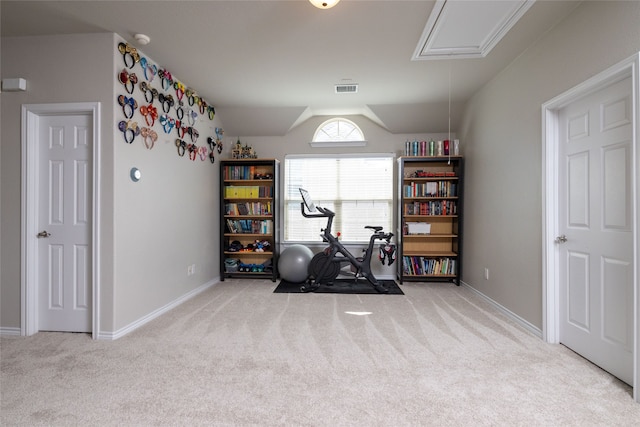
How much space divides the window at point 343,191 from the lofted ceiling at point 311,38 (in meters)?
1.09

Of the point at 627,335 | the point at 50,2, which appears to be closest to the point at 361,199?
the point at 627,335

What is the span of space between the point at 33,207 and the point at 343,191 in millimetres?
3786

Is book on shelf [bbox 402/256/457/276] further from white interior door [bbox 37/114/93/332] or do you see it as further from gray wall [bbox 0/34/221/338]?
white interior door [bbox 37/114/93/332]

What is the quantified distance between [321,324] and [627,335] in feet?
7.30

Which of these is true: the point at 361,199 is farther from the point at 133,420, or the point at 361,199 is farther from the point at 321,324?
the point at 133,420

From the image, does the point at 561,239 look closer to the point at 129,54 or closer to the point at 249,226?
the point at 249,226

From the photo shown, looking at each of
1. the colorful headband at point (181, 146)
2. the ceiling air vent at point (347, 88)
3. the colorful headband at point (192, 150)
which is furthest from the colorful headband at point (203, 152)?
the ceiling air vent at point (347, 88)

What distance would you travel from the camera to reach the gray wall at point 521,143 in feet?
6.44

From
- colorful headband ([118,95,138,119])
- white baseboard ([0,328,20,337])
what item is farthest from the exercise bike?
white baseboard ([0,328,20,337])

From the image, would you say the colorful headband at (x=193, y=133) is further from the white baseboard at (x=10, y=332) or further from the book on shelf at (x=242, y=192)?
the white baseboard at (x=10, y=332)

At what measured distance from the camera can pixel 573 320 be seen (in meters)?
2.28

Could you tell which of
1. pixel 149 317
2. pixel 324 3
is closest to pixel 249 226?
pixel 149 317

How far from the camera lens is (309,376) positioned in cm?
191

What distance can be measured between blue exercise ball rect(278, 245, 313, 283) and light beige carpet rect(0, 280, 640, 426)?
1.29m
